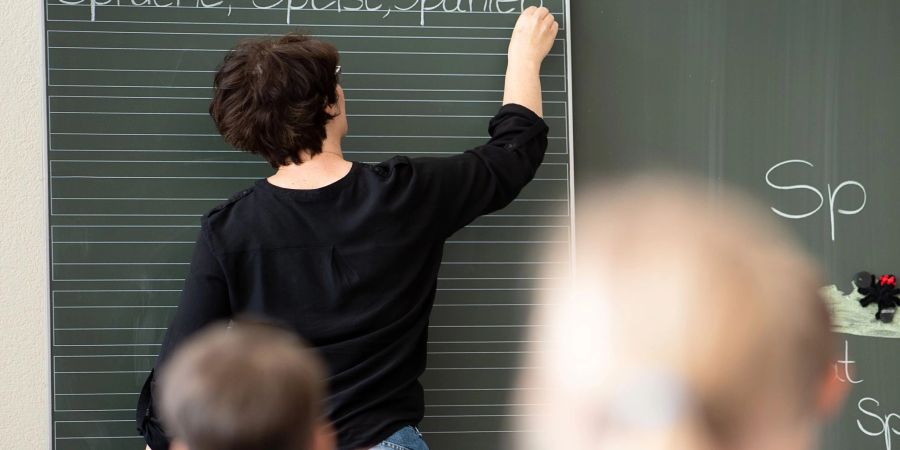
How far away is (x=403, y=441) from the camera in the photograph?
1.52 meters

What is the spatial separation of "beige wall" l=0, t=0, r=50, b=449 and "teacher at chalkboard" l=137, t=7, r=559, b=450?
474mm

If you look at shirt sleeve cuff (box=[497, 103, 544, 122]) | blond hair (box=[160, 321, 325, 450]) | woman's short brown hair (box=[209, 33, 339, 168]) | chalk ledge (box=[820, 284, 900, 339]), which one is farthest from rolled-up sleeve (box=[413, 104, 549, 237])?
chalk ledge (box=[820, 284, 900, 339])

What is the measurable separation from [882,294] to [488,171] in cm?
96

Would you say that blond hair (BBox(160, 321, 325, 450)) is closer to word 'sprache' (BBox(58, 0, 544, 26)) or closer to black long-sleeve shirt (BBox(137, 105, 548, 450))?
black long-sleeve shirt (BBox(137, 105, 548, 450))

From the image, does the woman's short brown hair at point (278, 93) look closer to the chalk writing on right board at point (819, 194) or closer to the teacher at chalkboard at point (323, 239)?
the teacher at chalkboard at point (323, 239)

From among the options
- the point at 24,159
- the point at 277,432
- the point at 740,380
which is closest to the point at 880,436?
the point at 740,380

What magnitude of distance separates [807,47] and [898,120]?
10.0 inches

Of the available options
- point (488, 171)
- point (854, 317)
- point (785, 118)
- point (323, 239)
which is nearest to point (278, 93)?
point (323, 239)

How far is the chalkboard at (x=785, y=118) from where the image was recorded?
6.38 ft

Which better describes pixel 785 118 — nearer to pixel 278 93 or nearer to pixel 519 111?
pixel 519 111

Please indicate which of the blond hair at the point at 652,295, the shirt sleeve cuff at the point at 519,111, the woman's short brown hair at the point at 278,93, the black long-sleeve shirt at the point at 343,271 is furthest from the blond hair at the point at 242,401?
the blond hair at the point at 652,295

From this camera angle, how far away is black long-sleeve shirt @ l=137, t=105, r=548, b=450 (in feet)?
4.91

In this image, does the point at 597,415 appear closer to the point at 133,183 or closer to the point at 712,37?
the point at 712,37

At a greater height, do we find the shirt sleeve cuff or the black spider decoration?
the shirt sleeve cuff
